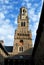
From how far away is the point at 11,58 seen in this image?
49375 mm

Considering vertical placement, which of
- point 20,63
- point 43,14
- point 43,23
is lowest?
point 20,63

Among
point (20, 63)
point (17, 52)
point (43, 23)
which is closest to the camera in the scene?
point (43, 23)

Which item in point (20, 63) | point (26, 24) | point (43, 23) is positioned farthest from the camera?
point (26, 24)

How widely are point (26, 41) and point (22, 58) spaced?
5725mm

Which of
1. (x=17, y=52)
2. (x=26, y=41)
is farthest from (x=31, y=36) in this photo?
(x=17, y=52)

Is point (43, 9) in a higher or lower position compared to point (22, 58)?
higher

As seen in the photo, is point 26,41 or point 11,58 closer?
point 11,58

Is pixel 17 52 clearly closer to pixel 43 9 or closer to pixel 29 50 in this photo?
pixel 29 50

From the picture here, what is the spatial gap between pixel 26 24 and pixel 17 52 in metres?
9.02

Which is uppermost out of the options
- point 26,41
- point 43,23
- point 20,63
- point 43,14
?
point 43,14

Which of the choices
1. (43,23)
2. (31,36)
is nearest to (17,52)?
(31,36)

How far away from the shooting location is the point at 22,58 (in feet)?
163

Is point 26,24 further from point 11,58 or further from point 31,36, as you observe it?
point 11,58

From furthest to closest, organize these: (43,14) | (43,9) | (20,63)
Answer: (20,63), (43,14), (43,9)
